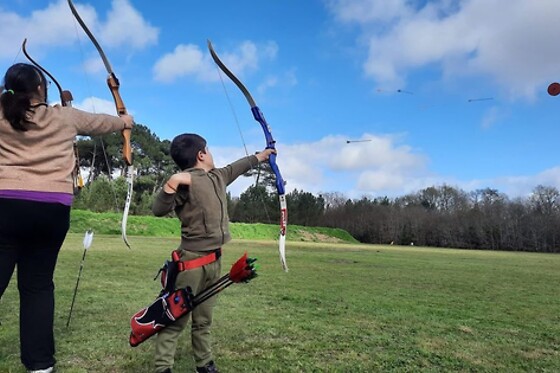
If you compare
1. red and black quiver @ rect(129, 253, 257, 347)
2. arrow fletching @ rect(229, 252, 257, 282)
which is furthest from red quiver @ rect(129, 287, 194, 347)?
arrow fletching @ rect(229, 252, 257, 282)

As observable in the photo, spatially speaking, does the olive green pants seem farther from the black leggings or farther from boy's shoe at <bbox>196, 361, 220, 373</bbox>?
the black leggings

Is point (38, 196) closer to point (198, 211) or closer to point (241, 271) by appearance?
point (198, 211)

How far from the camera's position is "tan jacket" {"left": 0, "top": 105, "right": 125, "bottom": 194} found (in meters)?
2.88

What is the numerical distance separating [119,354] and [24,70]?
7.71 ft

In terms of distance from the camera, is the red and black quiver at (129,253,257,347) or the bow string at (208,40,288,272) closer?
the red and black quiver at (129,253,257,347)

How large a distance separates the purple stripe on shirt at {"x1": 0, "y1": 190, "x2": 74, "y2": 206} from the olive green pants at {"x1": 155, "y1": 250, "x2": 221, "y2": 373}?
88cm

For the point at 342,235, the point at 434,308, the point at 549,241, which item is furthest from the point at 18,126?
the point at 549,241

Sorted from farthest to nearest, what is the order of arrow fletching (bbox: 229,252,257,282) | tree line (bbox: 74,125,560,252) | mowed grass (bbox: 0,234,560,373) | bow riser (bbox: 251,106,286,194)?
tree line (bbox: 74,125,560,252) → bow riser (bbox: 251,106,286,194) → mowed grass (bbox: 0,234,560,373) → arrow fletching (bbox: 229,252,257,282)

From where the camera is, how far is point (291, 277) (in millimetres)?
10695

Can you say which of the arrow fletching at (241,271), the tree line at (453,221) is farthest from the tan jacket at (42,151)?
the tree line at (453,221)

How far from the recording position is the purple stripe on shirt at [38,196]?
2.83 metres

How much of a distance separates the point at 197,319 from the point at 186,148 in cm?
131

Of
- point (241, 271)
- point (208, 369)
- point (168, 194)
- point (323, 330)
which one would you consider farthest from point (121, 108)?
point (323, 330)

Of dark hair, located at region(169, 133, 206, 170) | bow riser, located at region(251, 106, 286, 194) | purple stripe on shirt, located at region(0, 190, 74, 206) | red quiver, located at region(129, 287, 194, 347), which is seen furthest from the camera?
bow riser, located at region(251, 106, 286, 194)
